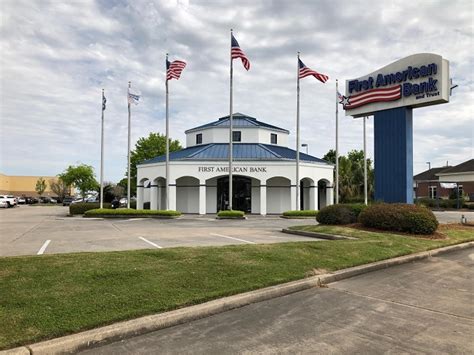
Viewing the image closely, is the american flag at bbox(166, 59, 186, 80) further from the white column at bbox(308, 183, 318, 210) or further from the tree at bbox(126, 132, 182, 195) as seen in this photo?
the tree at bbox(126, 132, 182, 195)

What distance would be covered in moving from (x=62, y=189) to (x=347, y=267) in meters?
94.5

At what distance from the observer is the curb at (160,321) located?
4.61m

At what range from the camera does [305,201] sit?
133 feet

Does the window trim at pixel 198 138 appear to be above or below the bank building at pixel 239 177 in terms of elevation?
above

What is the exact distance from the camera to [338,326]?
18.6 ft

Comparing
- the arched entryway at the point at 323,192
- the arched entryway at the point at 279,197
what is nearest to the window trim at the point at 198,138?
the arched entryway at the point at 279,197

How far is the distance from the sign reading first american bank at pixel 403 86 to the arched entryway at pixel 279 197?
18.0 m

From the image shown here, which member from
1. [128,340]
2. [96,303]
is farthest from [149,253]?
[128,340]

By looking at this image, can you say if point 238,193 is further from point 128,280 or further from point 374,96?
point 128,280

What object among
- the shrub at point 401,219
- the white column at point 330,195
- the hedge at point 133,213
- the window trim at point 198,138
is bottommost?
the hedge at point 133,213

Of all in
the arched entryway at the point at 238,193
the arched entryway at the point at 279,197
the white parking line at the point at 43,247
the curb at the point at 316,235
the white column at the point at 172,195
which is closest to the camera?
the white parking line at the point at 43,247

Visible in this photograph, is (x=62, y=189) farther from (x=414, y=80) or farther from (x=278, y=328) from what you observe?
(x=278, y=328)

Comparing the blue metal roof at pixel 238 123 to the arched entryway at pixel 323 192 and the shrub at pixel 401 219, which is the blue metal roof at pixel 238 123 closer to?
the arched entryway at pixel 323 192

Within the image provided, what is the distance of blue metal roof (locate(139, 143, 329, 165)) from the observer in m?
37.3
